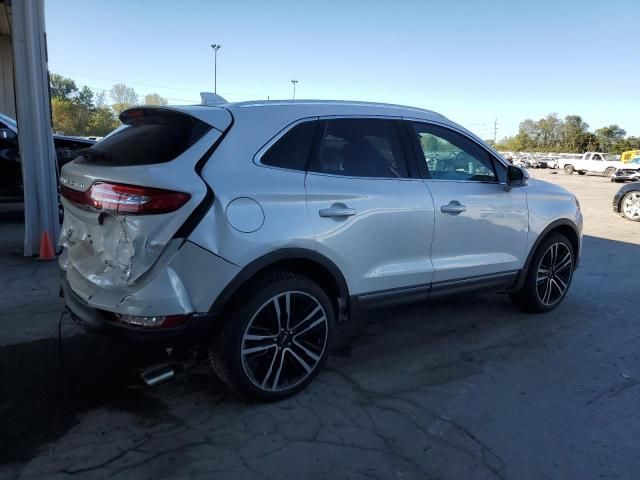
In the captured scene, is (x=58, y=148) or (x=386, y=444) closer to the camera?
(x=386, y=444)

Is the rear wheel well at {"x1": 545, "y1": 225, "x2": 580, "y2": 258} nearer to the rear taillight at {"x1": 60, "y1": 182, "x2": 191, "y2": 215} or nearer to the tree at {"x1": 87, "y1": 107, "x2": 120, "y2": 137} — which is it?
the rear taillight at {"x1": 60, "y1": 182, "x2": 191, "y2": 215}

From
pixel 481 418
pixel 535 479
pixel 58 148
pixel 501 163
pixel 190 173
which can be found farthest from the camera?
pixel 58 148

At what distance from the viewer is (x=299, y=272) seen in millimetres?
3297

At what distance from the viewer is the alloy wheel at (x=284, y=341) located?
10.2 feet

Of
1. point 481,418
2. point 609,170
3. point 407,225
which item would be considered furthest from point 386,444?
point 609,170

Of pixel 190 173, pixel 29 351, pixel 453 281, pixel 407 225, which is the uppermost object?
pixel 190 173

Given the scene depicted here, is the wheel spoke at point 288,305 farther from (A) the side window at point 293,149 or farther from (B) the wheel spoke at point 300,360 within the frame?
(A) the side window at point 293,149

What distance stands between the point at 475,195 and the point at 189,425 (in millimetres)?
2785

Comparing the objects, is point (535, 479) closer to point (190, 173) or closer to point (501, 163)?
point (190, 173)

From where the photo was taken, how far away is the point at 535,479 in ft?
8.38

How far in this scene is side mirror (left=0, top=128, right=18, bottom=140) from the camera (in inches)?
344

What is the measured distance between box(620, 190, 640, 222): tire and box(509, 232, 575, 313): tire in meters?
Result: 9.02

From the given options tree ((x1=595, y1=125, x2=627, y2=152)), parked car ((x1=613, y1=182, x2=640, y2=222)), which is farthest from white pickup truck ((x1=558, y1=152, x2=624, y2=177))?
tree ((x1=595, y1=125, x2=627, y2=152))

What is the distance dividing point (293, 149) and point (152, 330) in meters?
1.40
